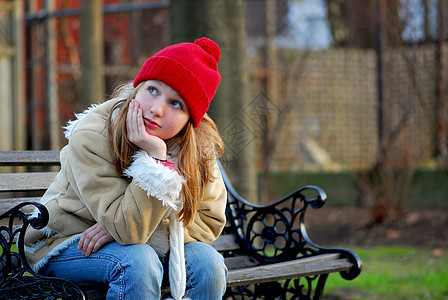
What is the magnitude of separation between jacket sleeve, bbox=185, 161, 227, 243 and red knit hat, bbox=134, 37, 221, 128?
0.91 feet

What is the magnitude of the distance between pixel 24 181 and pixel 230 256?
1.14 meters

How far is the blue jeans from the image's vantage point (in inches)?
87.0

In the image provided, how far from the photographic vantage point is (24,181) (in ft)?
10.1

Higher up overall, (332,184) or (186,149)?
(186,149)

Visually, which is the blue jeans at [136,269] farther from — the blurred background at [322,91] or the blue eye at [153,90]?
the blurred background at [322,91]

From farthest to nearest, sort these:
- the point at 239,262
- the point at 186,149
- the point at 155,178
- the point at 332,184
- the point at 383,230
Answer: the point at 332,184
the point at 383,230
the point at 239,262
the point at 186,149
the point at 155,178

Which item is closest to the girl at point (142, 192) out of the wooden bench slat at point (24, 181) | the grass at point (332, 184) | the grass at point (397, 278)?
the wooden bench slat at point (24, 181)

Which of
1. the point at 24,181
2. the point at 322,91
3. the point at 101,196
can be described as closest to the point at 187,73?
the point at 101,196

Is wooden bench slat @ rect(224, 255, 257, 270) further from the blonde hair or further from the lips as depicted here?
the lips

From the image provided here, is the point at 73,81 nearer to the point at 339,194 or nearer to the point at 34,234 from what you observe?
the point at 339,194

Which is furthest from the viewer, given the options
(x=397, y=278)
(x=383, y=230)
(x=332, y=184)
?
(x=332, y=184)

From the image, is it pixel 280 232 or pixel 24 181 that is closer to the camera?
pixel 24 181

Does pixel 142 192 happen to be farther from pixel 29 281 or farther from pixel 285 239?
pixel 285 239

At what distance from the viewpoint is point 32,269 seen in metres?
2.41
